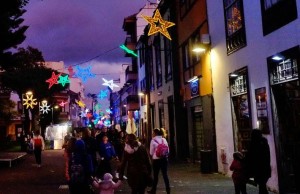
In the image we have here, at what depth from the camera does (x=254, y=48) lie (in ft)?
40.6

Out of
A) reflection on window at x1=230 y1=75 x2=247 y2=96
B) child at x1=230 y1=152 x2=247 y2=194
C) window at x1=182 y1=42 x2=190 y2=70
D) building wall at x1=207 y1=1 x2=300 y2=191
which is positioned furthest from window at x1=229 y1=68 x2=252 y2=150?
window at x1=182 y1=42 x2=190 y2=70

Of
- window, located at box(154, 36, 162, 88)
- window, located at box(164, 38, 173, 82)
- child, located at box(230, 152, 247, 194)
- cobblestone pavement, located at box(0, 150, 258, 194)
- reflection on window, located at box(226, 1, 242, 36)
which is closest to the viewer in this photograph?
child, located at box(230, 152, 247, 194)

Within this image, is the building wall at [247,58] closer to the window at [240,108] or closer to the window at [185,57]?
the window at [240,108]

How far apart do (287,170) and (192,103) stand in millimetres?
9810

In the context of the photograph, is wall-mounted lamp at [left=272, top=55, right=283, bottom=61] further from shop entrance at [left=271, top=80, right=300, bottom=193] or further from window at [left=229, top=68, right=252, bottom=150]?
window at [left=229, top=68, right=252, bottom=150]

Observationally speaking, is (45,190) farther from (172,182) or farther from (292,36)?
(292,36)

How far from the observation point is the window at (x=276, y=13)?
32.6ft

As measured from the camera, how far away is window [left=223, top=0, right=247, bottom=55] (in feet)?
43.5

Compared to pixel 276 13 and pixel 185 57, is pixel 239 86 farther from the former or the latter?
pixel 185 57

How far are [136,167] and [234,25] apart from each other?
7986mm

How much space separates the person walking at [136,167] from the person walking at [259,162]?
242cm

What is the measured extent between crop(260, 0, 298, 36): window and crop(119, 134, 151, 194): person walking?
16.9ft

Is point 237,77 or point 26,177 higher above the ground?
point 237,77

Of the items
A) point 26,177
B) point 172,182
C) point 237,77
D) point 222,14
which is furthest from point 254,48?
point 26,177
